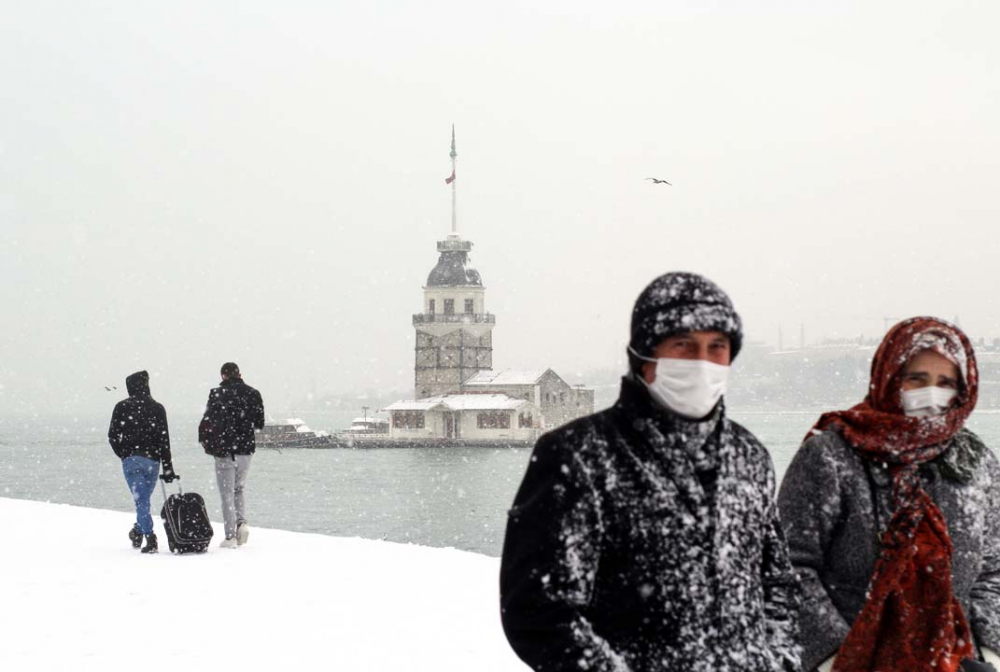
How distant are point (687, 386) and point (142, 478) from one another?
6.95 meters

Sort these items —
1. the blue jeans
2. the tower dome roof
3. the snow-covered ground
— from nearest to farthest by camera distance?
1. the snow-covered ground
2. the blue jeans
3. the tower dome roof

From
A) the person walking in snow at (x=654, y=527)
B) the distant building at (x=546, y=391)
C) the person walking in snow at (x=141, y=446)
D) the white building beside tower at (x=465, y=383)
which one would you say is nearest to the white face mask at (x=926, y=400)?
the person walking in snow at (x=654, y=527)

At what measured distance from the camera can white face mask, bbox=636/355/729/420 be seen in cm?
192

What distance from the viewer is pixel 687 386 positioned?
1.92 meters

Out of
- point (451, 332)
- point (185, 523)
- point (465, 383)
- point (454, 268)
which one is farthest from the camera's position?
point (454, 268)

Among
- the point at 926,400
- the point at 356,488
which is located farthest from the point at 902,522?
the point at 356,488

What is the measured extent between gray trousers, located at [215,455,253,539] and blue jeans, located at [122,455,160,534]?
0.47 meters

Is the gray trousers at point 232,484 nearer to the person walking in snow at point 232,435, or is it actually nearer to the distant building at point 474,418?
the person walking in snow at point 232,435

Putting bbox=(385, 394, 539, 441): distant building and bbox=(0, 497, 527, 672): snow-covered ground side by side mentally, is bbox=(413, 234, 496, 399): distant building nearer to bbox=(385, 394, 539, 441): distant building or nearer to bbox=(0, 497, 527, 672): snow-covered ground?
bbox=(385, 394, 539, 441): distant building

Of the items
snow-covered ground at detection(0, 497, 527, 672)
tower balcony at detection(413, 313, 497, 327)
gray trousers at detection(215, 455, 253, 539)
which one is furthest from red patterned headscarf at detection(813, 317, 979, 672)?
tower balcony at detection(413, 313, 497, 327)

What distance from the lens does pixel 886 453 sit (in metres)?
2.47

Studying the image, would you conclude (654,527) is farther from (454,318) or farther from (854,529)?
(454,318)

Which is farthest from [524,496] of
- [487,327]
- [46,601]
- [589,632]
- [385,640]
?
[487,327]

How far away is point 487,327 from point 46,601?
7912 cm
